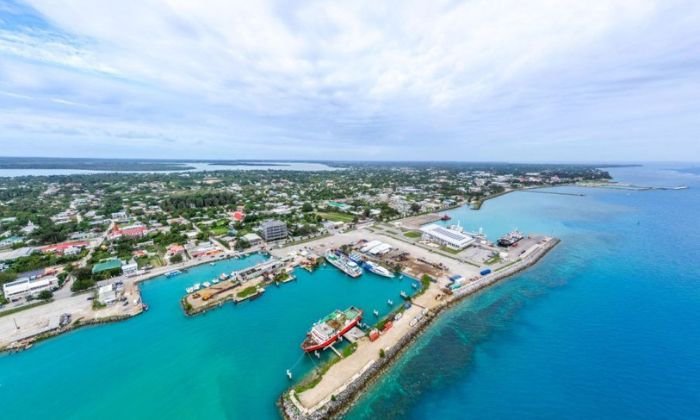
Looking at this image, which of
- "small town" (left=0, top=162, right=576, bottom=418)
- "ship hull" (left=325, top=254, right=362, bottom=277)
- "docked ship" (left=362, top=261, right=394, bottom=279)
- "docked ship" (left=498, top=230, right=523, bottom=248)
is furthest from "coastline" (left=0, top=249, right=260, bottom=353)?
"docked ship" (left=498, top=230, right=523, bottom=248)

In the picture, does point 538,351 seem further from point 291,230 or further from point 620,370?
point 291,230

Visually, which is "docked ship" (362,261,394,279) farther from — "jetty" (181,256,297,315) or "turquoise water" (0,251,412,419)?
"jetty" (181,256,297,315)

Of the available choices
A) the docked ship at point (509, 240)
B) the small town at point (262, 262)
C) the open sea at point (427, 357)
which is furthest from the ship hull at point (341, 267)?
the docked ship at point (509, 240)

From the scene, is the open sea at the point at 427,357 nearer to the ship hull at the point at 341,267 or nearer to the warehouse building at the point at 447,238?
the ship hull at the point at 341,267

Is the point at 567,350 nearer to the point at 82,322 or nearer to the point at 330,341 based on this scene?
the point at 330,341

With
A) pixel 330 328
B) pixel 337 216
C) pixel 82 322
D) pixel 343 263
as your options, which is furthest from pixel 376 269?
pixel 337 216
